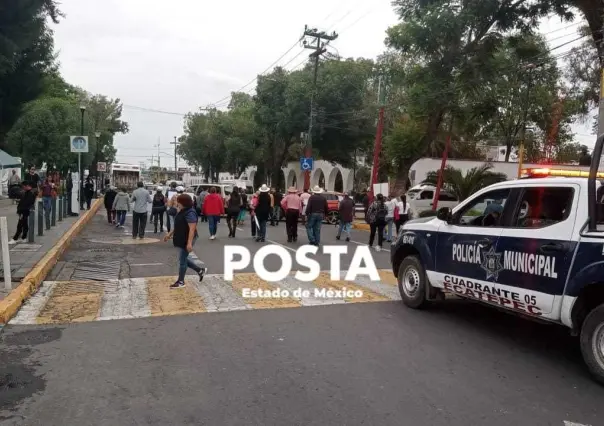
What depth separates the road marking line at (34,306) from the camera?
6801 mm

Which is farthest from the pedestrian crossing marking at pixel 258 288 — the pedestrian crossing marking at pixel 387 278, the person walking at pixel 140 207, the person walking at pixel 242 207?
the person walking at pixel 242 207

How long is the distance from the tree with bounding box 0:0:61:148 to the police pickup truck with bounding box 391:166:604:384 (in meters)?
8.72

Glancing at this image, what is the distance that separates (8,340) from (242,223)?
16886 millimetres

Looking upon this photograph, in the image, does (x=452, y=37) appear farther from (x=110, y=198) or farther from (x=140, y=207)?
(x=110, y=198)

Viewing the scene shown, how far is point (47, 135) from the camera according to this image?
115 feet

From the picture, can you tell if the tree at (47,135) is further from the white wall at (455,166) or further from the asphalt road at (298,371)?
the asphalt road at (298,371)

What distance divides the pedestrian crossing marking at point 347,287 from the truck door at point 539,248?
2.70 meters

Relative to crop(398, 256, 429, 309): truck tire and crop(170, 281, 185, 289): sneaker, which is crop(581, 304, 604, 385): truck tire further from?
crop(170, 281, 185, 289): sneaker

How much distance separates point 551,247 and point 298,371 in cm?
269

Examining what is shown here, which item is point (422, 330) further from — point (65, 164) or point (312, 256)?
point (65, 164)

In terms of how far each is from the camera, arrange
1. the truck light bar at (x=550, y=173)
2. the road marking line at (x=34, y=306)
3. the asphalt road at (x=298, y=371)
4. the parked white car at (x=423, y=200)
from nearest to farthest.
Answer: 1. the asphalt road at (x=298, y=371)
2. the truck light bar at (x=550, y=173)
3. the road marking line at (x=34, y=306)
4. the parked white car at (x=423, y=200)

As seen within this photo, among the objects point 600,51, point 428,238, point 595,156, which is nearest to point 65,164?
point 600,51

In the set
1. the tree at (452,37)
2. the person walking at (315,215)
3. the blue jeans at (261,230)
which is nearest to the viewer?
the person walking at (315,215)

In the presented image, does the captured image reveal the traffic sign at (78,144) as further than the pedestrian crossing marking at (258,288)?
Yes
